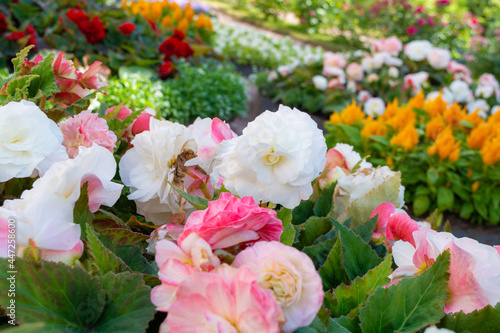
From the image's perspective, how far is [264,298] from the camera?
18.6 inches

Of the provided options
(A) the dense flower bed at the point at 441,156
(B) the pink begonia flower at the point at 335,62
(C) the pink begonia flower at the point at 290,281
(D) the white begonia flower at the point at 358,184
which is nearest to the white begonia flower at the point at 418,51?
(B) the pink begonia flower at the point at 335,62

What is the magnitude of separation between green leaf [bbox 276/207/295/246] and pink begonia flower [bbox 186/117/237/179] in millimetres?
137

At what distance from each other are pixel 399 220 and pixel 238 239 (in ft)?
1.43

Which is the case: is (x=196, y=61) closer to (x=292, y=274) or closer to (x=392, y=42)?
(x=392, y=42)

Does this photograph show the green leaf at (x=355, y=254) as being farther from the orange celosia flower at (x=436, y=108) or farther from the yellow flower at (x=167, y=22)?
the yellow flower at (x=167, y=22)

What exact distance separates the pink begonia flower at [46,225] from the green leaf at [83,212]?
0.05 meters

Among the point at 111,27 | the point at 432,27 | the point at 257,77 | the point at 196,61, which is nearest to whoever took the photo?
the point at 111,27

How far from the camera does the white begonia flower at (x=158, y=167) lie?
808mm

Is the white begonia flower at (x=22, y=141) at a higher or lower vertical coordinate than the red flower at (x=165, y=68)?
higher

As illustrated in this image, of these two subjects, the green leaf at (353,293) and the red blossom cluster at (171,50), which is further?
the red blossom cluster at (171,50)

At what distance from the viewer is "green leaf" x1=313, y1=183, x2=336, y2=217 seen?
1.08 metres

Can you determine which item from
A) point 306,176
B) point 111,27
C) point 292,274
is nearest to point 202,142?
point 306,176

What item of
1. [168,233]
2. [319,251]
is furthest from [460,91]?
[168,233]

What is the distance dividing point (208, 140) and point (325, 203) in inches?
15.8
